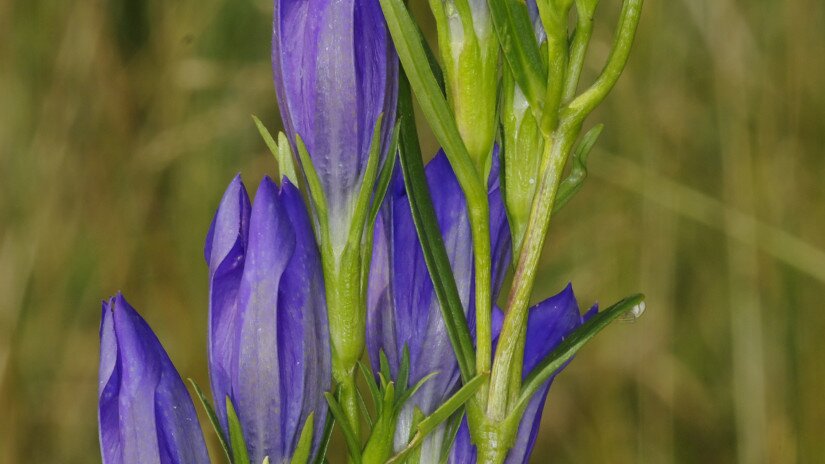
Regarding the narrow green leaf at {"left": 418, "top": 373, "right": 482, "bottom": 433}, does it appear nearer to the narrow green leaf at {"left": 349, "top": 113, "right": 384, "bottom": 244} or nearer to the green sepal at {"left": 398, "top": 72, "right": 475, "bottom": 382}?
the green sepal at {"left": 398, "top": 72, "right": 475, "bottom": 382}

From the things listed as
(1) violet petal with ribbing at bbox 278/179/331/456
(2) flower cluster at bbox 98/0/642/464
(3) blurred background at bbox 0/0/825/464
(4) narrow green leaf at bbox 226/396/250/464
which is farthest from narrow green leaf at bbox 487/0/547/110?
(3) blurred background at bbox 0/0/825/464

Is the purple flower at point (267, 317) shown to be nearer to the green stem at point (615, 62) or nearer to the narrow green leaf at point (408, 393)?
the narrow green leaf at point (408, 393)

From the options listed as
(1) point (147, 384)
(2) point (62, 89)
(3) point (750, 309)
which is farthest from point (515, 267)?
(2) point (62, 89)

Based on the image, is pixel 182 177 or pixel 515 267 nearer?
pixel 515 267

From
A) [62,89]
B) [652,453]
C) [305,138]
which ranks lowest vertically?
[652,453]

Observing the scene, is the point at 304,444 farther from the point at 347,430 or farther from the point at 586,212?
the point at 586,212

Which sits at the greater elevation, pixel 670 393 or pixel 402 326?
pixel 402 326

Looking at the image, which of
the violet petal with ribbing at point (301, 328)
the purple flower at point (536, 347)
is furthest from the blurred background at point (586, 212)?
the violet petal with ribbing at point (301, 328)

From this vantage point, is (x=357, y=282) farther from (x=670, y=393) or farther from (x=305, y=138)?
(x=670, y=393)
